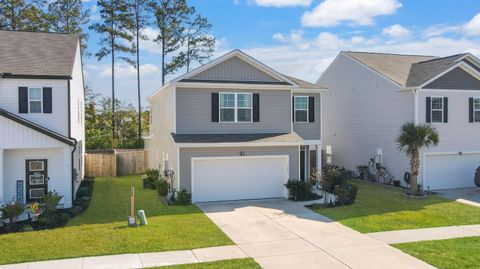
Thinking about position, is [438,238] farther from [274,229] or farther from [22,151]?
[22,151]

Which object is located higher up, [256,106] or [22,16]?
[22,16]

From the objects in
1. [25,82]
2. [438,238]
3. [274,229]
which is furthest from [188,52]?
[438,238]

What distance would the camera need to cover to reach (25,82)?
53.6 feet

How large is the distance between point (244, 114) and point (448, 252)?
10.4m

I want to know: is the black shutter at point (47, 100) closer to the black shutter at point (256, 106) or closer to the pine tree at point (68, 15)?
the black shutter at point (256, 106)

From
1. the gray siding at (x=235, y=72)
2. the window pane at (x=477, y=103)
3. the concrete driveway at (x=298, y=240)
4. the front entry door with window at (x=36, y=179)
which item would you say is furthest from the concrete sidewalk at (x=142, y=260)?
the window pane at (x=477, y=103)

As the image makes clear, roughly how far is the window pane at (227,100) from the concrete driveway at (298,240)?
15.5 feet

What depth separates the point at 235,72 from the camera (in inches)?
744

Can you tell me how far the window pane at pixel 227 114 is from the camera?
61.3ft

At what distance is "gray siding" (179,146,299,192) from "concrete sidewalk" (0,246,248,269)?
6.54 metres

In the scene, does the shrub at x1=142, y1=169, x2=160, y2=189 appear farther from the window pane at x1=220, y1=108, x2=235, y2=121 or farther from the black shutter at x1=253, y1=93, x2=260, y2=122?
the black shutter at x1=253, y1=93, x2=260, y2=122

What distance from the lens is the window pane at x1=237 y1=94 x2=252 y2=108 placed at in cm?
1889

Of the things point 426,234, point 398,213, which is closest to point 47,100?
point 398,213

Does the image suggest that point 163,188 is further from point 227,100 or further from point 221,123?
point 227,100
